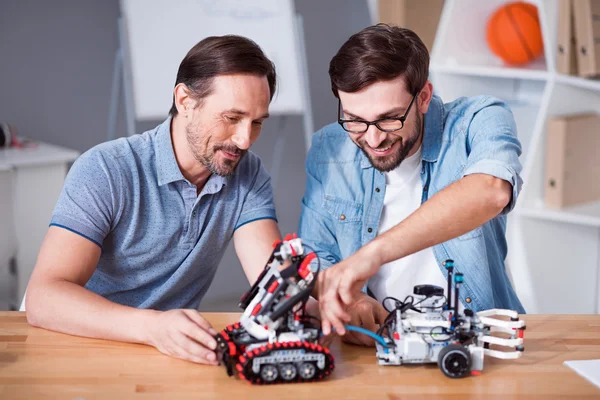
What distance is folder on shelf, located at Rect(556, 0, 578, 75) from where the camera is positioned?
291 centimetres

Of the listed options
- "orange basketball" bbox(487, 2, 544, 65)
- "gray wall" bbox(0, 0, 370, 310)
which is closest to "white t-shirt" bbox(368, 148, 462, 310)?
"orange basketball" bbox(487, 2, 544, 65)

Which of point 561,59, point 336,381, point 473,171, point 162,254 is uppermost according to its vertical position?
point 561,59

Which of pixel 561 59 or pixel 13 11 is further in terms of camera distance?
pixel 13 11

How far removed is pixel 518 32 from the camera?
3.11 meters

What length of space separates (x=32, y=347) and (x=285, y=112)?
221 centimetres

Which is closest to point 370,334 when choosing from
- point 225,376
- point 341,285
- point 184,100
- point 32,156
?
point 341,285

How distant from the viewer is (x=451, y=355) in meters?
1.31

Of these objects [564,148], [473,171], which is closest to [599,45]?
[564,148]

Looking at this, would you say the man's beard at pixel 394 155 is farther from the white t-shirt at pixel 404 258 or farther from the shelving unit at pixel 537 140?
the shelving unit at pixel 537 140

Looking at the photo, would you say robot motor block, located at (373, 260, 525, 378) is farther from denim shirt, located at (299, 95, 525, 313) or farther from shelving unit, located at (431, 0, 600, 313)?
shelving unit, located at (431, 0, 600, 313)

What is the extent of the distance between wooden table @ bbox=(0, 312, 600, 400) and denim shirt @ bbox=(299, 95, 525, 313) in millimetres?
350

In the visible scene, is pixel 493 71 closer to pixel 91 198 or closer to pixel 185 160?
pixel 185 160

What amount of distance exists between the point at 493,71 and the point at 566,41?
1.10 feet

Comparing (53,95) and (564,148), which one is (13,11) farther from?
(564,148)
